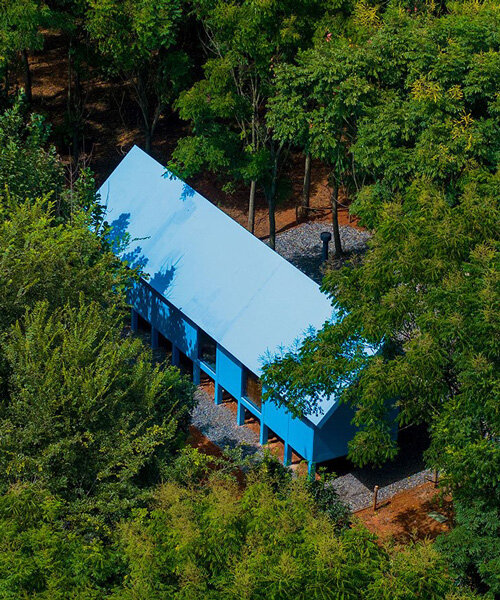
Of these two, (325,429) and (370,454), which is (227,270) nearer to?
(325,429)

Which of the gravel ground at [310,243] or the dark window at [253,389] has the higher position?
the dark window at [253,389]

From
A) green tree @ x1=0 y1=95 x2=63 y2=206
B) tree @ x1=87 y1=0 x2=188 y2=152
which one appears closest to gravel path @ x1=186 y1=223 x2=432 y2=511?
green tree @ x1=0 y1=95 x2=63 y2=206

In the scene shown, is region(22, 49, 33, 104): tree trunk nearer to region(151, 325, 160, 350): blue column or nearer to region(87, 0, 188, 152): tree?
region(87, 0, 188, 152): tree

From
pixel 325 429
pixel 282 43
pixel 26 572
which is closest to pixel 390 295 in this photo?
pixel 325 429

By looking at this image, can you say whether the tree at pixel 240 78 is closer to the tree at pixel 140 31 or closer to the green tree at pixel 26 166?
the tree at pixel 140 31

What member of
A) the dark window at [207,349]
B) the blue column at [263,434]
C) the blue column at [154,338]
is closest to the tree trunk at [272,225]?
the blue column at [154,338]

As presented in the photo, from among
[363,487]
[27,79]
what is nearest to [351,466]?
[363,487]

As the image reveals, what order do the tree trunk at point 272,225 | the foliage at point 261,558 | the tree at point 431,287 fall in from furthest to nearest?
the tree trunk at point 272,225
the tree at point 431,287
the foliage at point 261,558
